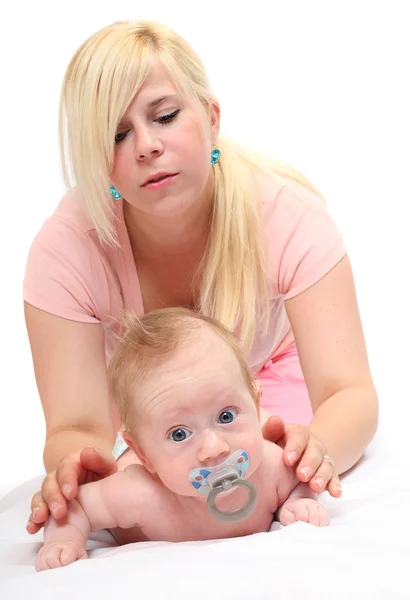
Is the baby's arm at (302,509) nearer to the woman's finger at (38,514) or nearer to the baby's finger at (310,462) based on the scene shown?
the baby's finger at (310,462)

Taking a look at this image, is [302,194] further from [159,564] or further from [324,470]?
[159,564]

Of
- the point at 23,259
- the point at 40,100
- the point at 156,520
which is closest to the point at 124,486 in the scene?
the point at 156,520

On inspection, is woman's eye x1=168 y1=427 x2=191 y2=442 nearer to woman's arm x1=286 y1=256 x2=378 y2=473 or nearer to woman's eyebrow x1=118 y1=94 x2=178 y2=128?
woman's arm x1=286 y1=256 x2=378 y2=473

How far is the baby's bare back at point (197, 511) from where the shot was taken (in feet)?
5.96

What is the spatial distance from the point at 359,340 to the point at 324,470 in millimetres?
517

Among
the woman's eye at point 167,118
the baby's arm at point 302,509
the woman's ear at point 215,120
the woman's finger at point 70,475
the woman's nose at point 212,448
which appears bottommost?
the baby's arm at point 302,509

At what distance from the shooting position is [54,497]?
179 cm

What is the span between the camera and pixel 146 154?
2.07 metres

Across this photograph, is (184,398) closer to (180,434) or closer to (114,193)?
(180,434)

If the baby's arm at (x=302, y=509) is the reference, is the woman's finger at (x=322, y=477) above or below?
above

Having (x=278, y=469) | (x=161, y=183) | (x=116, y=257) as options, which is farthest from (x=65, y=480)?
(x=116, y=257)

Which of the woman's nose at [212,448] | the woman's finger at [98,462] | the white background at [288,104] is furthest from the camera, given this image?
the white background at [288,104]

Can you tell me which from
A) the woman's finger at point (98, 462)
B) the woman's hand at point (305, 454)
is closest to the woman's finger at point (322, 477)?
the woman's hand at point (305, 454)

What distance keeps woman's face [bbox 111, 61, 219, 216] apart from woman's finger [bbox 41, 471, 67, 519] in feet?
1.91
